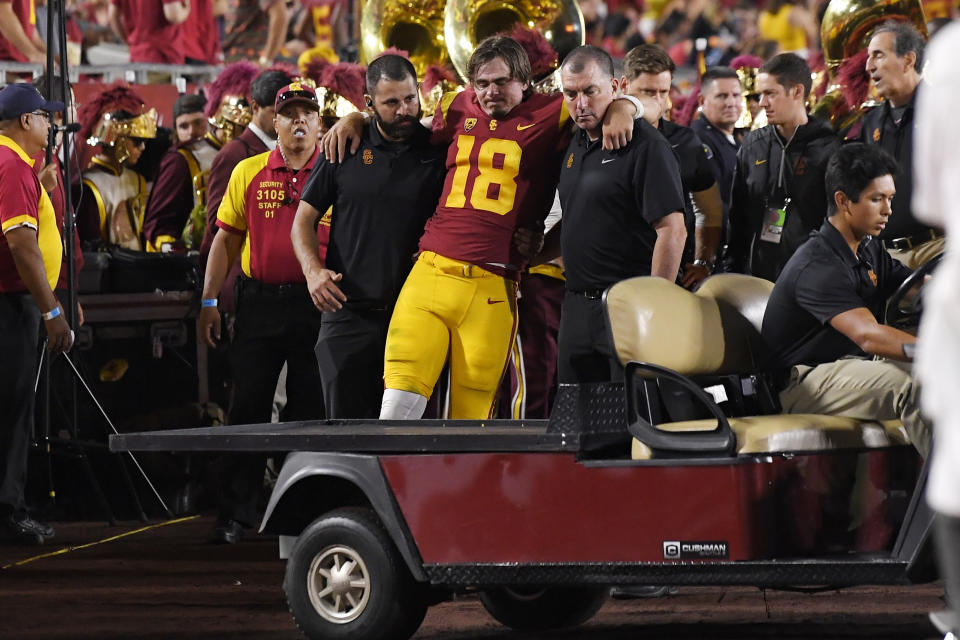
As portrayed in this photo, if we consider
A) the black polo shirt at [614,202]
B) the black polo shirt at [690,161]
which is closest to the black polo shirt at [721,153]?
the black polo shirt at [690,161]

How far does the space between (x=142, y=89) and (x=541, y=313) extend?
15.5 feet

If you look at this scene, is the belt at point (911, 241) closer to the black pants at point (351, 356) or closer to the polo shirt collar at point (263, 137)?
the black pants at point (351, 356)

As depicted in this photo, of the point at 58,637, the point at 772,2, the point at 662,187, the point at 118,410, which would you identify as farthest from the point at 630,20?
the point at 58,637

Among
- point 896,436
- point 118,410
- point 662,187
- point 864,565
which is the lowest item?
point 118,410

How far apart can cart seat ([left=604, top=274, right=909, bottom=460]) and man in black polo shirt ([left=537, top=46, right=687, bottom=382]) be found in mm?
577

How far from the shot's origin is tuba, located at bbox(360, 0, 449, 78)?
432 inches

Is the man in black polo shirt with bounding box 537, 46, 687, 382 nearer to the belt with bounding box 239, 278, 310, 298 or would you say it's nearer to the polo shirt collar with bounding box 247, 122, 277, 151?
the belt with bounding box 239, 278, 310, 298

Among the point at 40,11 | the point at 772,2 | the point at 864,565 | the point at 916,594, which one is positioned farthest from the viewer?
the point at 772,2

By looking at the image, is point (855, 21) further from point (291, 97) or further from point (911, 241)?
point (291, 97)

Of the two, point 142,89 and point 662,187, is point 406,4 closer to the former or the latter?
point 142,89

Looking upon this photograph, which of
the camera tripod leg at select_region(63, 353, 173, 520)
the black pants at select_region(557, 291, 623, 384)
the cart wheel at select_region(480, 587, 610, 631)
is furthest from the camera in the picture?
the camera tripod leg at select_region(63, 353, 173, 520)

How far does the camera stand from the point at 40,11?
520 inches

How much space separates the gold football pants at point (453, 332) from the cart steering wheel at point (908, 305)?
1.70m

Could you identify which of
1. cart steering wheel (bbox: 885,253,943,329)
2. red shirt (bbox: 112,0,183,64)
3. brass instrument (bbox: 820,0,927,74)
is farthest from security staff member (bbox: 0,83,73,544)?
red shirt (bbox: 112,0,183,64)
